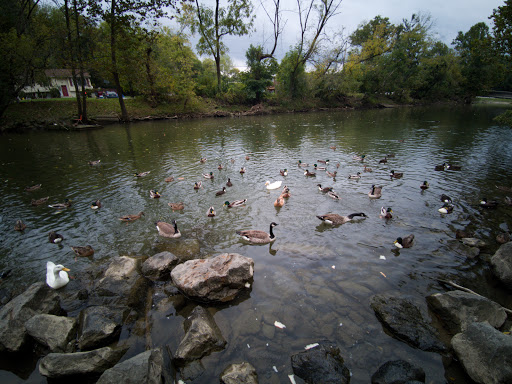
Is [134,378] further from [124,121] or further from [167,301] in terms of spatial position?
[124,121]

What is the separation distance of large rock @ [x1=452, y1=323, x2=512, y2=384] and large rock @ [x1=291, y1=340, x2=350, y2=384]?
7.89 ft

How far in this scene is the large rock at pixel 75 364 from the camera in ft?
15.5

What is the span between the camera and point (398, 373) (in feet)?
15.5

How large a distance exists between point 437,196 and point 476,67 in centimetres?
9144

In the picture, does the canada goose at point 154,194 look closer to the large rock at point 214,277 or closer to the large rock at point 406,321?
Answer: the large rock at point 214,277

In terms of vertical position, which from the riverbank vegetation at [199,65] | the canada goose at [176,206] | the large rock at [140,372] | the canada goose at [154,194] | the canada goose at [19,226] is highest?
the riverbank vegetation at [199,65]

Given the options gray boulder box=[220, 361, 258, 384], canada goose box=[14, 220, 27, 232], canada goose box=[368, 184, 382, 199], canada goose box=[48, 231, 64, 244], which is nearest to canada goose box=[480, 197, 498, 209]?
canada goose box=[368, 184, 382, 199]

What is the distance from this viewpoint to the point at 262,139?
29.9 meters

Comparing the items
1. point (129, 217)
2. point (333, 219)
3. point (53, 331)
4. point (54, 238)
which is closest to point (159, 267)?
point (53, 331)

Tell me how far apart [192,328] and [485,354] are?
595cm

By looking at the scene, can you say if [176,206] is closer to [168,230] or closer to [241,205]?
[168,230]

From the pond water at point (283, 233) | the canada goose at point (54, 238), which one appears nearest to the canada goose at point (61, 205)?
the pond water at point (283, 233)

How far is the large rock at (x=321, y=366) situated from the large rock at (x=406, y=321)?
1595 mm

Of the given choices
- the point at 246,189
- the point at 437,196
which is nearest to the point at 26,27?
the point at 246,189
